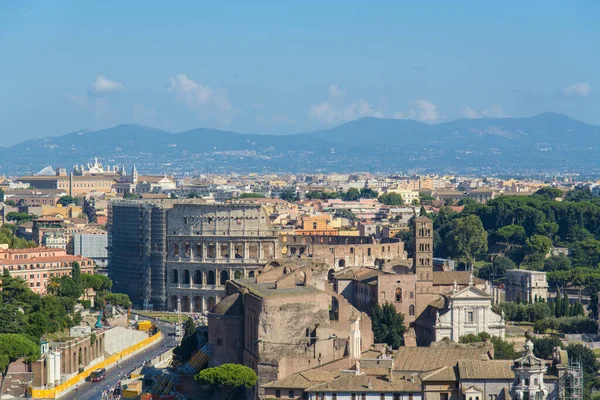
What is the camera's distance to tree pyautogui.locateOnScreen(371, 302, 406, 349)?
2525 inches

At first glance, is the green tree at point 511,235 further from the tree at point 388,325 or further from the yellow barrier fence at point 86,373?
the tree at point 388,325

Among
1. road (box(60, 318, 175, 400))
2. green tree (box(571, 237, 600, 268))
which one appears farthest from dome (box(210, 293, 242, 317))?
green tree (box(571, 237, 600, 268))

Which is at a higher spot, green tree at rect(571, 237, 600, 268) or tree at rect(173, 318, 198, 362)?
green tree at rect(571, 237, 600, 268)

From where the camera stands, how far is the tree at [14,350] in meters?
60.3

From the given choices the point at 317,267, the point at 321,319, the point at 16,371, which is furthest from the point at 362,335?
the point at 16,371

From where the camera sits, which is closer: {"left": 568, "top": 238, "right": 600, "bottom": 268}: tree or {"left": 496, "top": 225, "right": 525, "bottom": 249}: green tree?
{"left": 568, "top": 238, "right": 600, "bottom": 268}: tree

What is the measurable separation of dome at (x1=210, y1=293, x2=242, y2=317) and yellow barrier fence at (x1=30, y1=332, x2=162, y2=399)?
24.4 ft

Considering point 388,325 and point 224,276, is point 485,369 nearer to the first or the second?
point 388,325

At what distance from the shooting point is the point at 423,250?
7356 centimetres

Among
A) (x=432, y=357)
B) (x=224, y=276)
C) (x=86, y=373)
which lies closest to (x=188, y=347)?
(x=86, y=373)

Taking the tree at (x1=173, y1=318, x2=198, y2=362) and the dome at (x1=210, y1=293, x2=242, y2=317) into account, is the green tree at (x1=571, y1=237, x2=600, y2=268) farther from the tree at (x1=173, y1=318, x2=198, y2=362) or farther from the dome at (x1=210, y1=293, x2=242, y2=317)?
the dome at (x1=210, y1=293, x2=242, y2=317)

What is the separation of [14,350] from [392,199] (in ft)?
420

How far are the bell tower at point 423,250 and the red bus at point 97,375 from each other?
15691 mm

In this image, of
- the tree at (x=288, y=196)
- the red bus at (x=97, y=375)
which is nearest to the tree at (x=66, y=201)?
the tree at (x=288, y=196)
